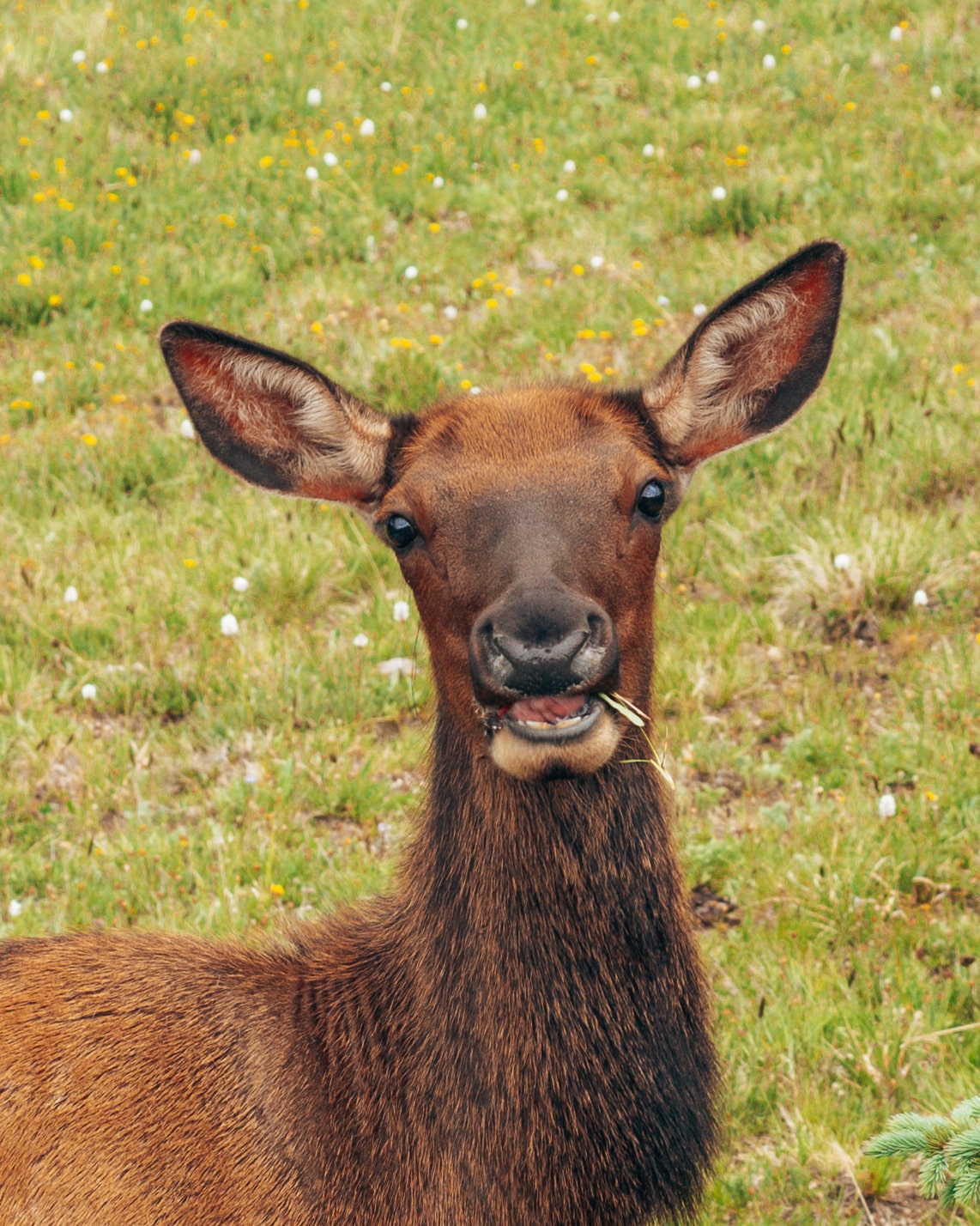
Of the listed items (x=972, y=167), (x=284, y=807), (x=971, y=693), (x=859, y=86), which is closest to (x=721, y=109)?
(x=859, y=86)

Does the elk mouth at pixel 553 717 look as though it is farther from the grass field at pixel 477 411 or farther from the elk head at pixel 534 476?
the grass field at pixel 477 411

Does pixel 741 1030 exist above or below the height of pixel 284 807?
below

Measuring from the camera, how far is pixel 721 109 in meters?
10.2

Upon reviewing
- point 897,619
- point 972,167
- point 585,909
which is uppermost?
point 972,167

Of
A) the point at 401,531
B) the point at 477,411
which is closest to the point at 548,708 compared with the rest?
the point at 401,531

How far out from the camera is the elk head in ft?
11.0

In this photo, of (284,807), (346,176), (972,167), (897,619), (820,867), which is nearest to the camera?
(820,867)

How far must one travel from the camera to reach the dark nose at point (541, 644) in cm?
325

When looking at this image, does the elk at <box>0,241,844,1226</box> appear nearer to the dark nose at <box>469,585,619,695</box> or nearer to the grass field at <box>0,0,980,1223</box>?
the dark nose at <box>469,585,619,695</box>

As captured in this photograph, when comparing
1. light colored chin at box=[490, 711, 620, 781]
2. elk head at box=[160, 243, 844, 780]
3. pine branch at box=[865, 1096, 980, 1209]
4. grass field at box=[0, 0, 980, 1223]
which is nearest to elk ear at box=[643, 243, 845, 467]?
elk head at box=[160, 243, 844, 780]

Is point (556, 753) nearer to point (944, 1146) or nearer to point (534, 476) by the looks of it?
point (534, 476)

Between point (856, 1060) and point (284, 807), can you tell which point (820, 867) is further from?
point (284, 807)

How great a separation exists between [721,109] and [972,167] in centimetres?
189

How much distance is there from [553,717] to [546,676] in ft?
0.48
